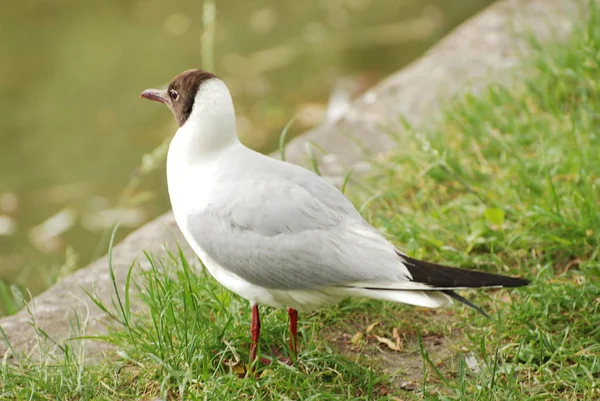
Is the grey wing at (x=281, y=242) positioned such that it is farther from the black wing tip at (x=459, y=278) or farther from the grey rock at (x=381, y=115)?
the grey rock at (x=381, y=115)

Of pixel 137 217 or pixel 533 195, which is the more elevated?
pixel 533 195

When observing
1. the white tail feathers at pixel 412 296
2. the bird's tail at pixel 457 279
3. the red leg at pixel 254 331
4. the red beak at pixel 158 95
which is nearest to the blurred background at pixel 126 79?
the red beak at pixel 158 95

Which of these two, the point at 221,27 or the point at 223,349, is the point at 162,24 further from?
the point at 223,349

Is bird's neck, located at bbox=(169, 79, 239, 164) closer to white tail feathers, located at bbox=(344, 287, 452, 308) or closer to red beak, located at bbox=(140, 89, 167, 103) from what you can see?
red beak, located at bbox=(140, 89, 167, 103)

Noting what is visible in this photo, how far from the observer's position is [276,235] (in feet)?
7.93

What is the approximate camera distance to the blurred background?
4.93 m

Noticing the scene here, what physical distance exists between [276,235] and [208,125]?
0.40m

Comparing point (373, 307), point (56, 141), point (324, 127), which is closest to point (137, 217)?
point (56, 141)

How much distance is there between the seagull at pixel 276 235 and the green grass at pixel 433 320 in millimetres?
171

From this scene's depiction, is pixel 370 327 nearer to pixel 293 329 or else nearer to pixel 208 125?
pixel 293 329

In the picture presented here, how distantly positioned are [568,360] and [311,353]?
0.76m

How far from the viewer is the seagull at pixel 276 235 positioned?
2.38 m

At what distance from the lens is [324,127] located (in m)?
4.27

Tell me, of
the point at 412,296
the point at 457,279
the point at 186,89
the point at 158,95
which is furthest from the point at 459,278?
the point at 158,95
